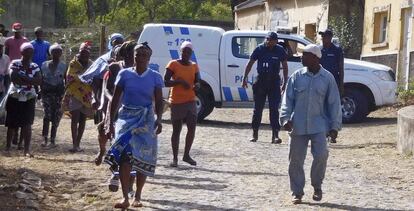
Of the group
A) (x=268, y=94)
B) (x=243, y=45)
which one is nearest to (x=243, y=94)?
(x=243, y=45)

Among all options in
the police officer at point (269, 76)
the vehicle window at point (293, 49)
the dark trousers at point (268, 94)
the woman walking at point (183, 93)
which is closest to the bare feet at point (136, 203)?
the woman walking at point (183, 93)

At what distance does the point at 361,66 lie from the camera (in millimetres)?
19734

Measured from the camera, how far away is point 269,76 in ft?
51.9

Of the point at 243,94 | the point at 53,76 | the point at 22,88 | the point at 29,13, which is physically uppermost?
the point at 29,13

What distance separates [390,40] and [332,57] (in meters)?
12.2

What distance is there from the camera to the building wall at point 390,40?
86.1 feet

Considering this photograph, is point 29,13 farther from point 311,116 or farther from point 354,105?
point 311,116

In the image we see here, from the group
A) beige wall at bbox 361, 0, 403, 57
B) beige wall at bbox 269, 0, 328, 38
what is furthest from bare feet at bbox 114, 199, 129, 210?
beige wall at bbox 269, 0, 328, 38

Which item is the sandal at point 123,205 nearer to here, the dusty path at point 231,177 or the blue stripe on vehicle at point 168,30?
the dusty path at point 231,177

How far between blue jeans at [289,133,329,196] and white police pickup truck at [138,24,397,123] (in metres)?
9.69

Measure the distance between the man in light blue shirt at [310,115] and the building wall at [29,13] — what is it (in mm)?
35166

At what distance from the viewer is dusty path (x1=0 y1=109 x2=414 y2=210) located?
32.4ft

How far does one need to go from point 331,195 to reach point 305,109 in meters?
1.20

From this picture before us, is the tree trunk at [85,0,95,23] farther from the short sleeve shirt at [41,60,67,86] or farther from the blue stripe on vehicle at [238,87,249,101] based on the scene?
the short sleeve shirt at [41,60,67,86]
